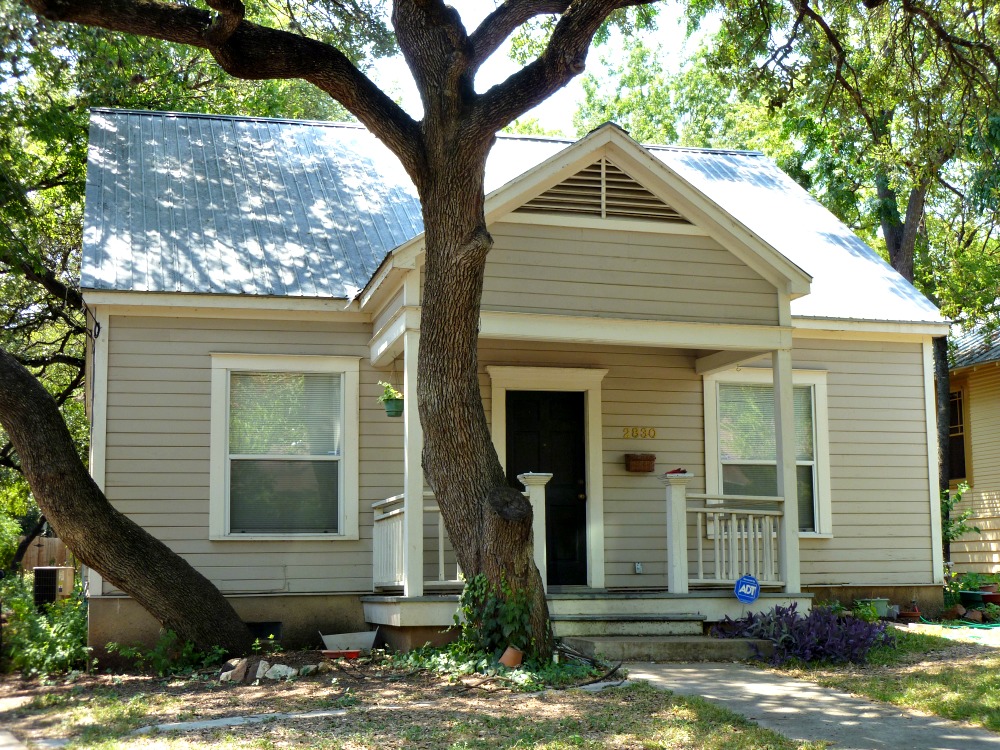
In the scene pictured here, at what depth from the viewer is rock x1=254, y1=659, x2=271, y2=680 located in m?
8.71

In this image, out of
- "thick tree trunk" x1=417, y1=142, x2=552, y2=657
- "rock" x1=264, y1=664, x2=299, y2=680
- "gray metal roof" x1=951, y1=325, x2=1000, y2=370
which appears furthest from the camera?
"gray metal roof" x1=951, y1=325, x2=1000, y2=370

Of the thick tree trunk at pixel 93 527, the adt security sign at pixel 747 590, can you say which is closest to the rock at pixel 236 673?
the thick tree trunk at pixel 93 527

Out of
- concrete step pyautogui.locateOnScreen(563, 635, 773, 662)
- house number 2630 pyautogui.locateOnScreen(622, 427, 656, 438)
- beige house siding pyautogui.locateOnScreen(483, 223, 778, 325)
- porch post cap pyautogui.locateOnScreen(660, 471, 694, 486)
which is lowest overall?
concrete step pyautogui.locateOnScreen(563, 635, 773, 662)

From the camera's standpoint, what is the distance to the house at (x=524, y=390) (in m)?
9.99

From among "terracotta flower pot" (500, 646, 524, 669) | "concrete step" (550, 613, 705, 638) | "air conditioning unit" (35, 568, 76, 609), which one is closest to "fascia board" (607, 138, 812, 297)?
"concrete step" (550, 613, 705, 638)

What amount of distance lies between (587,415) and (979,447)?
10.2 metres

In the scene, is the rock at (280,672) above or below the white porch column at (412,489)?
below

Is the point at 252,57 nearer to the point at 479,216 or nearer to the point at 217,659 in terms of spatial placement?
the point at 479,216

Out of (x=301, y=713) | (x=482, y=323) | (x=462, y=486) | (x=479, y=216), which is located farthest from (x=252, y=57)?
(x=301, y=713)

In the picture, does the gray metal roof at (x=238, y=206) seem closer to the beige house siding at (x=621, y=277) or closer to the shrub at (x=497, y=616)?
the beige house siding at (x=621, y=277)

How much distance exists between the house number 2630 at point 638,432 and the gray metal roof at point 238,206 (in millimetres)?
3335

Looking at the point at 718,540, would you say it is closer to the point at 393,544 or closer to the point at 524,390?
the point at 524,390

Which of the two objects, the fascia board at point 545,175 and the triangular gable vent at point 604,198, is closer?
the fascia board at point 545,175

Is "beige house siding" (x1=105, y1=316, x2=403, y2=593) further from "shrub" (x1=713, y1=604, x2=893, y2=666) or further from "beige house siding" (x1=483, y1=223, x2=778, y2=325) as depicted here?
"shrub" (x1=713, y1=604, x2=893, y2=666)
